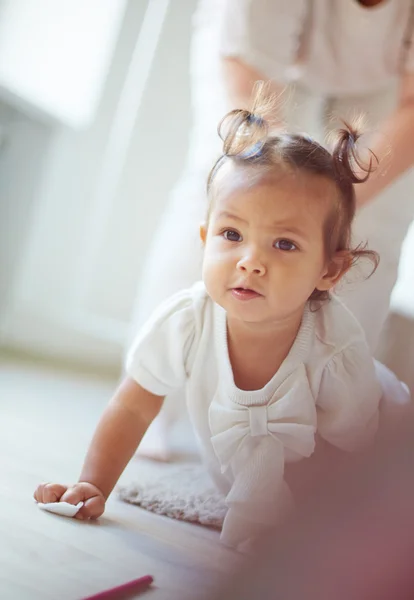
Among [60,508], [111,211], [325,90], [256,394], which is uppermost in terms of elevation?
[325,90]

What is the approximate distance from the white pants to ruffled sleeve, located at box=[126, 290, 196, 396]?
14cm

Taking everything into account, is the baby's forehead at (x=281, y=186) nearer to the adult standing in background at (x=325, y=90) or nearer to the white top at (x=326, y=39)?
the adult standing in background at (x=325, y=90)

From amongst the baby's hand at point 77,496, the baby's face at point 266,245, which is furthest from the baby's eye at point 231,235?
the baby's hand at point 77,496

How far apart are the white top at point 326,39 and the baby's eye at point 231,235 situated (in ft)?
1.09

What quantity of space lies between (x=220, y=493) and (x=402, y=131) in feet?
1.39

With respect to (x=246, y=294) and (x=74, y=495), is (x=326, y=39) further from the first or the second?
(x=74, y=495)

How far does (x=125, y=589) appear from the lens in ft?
1.28

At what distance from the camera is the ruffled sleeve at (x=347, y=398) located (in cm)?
60

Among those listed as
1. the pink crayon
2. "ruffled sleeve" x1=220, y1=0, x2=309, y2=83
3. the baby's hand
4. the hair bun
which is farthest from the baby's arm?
"ruffled sleeve" x1=220, y1=0, x2=309, y2=83

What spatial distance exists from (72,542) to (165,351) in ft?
0.73

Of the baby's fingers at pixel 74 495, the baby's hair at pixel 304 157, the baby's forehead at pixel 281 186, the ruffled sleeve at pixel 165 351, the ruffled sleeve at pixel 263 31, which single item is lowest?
the baby's fingers at pixel 74 495

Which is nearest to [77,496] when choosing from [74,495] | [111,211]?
[74,495]

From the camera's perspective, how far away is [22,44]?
1323 millimetres

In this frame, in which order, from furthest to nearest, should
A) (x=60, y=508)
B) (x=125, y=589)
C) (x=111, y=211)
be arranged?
(x=111, y=211)
(x=60, y=508)
(x=125, y=589)
